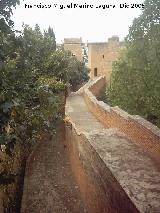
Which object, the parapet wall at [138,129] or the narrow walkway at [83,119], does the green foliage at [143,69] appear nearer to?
the narrow walkway at [83,119]

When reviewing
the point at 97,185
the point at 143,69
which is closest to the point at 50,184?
the point at 97,185

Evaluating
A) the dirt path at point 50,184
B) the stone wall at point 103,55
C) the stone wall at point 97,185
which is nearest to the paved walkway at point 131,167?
the stone wall at point 97,185

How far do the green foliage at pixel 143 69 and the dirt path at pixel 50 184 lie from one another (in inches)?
221

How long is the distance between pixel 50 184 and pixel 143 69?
971 centimetres

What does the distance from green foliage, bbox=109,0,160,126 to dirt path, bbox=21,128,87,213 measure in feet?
18.4

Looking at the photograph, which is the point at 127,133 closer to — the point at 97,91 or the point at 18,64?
the point at 18,64

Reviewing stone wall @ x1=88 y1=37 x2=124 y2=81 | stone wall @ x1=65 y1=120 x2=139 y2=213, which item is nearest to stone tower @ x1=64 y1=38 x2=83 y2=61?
stone wall @ x1=88 y1=37 x2=124 y2=81

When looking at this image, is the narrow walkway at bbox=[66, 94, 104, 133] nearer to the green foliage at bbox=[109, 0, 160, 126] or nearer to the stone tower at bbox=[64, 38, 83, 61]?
the green foliage at bbox=[109, 0, 160, 126]

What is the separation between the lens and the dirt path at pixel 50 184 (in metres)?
11.1

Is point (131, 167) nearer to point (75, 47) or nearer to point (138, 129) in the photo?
point (138, 129)

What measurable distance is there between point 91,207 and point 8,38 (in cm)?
606

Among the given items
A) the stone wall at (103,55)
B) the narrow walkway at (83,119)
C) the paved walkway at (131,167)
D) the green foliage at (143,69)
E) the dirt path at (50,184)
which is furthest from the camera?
the stone wall at (103,55)

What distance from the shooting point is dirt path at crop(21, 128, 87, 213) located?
36.3 feet

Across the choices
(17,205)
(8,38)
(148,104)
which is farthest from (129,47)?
(8,38)
